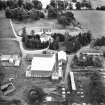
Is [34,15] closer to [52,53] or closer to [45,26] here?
[45,26]

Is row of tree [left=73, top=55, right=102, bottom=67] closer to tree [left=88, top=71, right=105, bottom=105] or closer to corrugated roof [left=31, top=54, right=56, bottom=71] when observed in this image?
tree [left=88, top=71, right=105, bottom=105]

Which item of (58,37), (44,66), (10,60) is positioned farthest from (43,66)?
(58,37)

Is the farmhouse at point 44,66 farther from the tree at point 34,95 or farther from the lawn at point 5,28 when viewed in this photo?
the lawn at point 5,28

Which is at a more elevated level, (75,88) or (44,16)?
(44,16)

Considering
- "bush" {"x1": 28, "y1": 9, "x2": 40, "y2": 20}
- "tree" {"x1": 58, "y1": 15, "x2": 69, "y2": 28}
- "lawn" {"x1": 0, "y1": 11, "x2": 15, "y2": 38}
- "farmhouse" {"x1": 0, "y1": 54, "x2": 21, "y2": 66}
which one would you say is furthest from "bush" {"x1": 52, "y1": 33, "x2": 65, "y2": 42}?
"bush" {"x1": 28, "y1": 9, "x2": 40, "y2": 20}

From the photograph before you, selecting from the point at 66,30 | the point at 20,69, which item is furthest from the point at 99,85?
the point at 66,30

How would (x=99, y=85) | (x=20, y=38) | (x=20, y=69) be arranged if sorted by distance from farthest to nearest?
A: (x=20, y=38) < (x=20, y=69) < (x=99, y=85)

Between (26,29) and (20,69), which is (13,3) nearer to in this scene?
(26,29)
